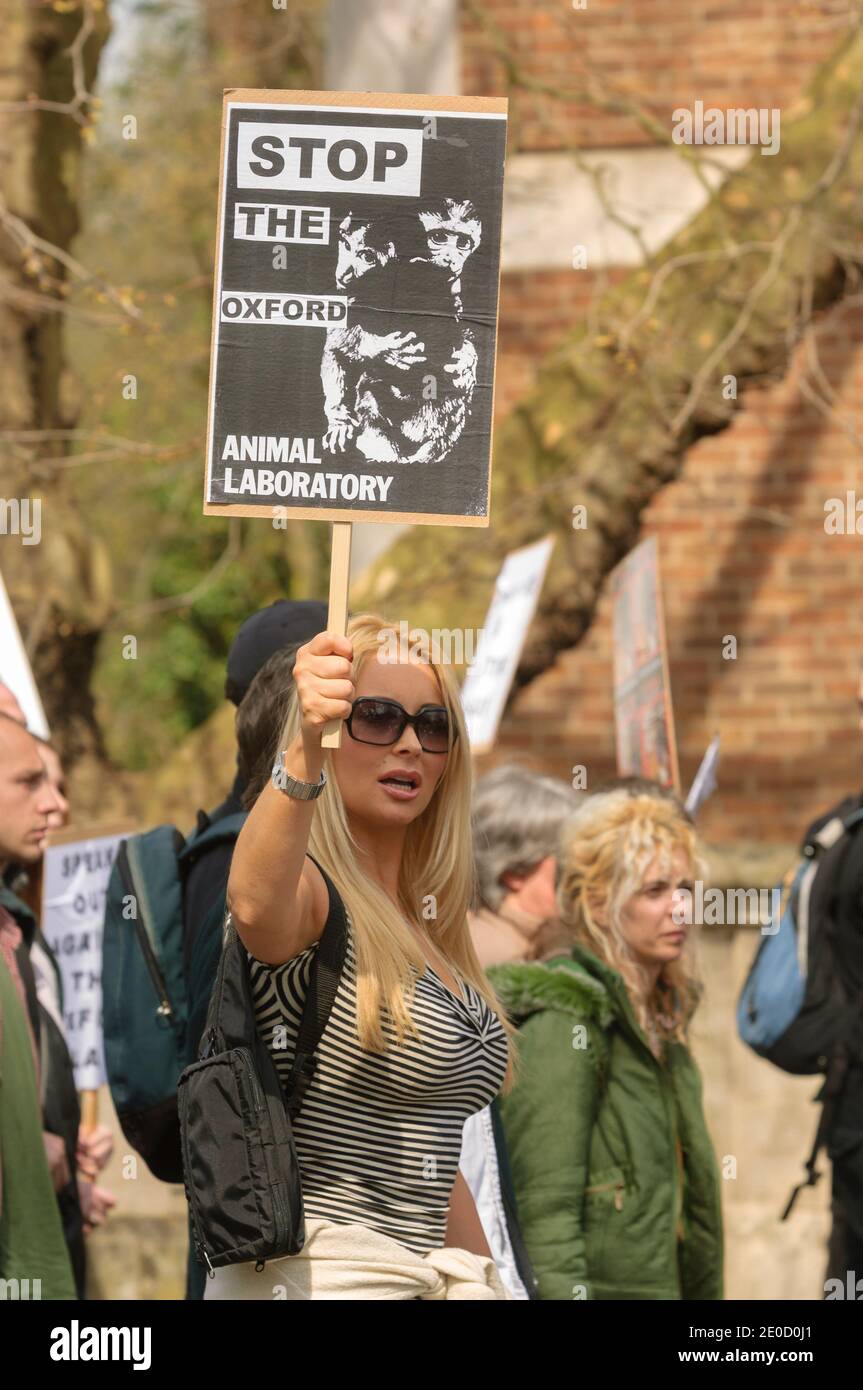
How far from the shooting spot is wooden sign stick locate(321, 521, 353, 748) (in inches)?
104

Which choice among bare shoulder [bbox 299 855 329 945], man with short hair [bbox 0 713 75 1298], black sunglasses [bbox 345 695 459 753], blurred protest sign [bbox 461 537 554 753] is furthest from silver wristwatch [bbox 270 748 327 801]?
blurred protest sign [bbox 461 537 554 753]

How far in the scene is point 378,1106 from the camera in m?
2.79

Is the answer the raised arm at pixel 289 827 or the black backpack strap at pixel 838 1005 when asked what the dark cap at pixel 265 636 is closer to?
the raised arm at pixel 289 827

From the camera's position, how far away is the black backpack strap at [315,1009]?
8.96 ft

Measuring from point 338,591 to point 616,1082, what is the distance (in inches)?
64.8

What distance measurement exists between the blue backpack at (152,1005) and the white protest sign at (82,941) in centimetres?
165

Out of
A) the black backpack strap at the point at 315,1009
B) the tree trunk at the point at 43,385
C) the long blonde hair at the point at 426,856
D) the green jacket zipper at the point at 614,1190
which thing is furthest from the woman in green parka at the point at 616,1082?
the tree trunk at the point at 43,385

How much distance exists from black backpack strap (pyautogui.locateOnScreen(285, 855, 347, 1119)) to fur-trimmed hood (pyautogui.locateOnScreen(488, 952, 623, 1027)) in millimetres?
1252

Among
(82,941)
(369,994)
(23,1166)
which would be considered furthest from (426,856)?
(82,941)

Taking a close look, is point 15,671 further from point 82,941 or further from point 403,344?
point 403,344
